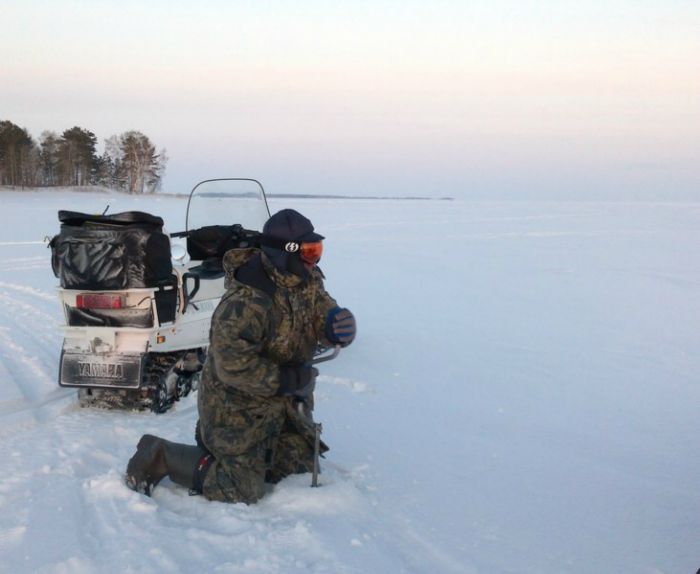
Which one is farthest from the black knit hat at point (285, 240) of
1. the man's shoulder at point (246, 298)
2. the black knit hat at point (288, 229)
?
the man's shoulder at point (246, 298)

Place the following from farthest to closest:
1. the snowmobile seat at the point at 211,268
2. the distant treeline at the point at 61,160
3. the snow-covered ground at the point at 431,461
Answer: the distant treeline at the point at 61,160
the snowmobile seat at the point at 211,268
the snow-covered ground at the point at 431,461

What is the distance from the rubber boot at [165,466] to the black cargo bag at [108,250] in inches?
60.0

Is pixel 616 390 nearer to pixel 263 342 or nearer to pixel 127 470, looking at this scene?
pixel 263 342

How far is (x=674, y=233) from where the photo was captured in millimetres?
22656

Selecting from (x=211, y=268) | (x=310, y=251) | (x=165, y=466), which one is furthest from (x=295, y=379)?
(x=211, y=268)

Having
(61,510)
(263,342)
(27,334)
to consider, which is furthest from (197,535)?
(27,334)

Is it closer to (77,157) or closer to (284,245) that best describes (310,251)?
(284,245)

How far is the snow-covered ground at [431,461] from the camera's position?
2.93m

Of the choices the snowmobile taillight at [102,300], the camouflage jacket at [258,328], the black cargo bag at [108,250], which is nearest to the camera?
the camouflage jacket at [258,328]

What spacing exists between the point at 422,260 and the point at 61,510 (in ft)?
41.6

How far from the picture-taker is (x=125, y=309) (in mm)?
4785

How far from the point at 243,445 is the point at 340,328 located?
72cm

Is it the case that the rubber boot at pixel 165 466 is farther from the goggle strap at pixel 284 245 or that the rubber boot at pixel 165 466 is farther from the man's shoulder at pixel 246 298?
the goggle strap at pixel 284 245

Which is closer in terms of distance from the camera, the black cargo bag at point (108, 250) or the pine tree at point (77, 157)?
the black cargo bag at point (108, 250)
